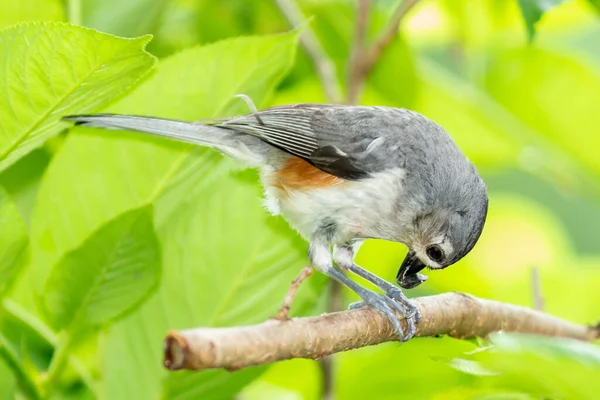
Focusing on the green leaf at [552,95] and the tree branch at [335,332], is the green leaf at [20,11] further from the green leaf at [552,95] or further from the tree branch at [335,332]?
the green leaf at [552,95]

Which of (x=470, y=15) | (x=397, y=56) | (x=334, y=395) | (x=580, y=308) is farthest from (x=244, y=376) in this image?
(x=470, y=15)

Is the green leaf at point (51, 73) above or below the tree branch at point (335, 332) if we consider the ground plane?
above

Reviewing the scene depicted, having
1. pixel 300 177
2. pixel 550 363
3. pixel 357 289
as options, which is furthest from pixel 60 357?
pixel 550 363

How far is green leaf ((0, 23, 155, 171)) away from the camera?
1.65 meters

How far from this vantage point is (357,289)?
8.16 ft

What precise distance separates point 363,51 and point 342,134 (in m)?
0.31

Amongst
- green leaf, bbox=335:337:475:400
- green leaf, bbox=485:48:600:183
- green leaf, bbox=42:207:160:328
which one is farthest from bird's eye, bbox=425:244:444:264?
green leaf, bbox=485:48:600:183

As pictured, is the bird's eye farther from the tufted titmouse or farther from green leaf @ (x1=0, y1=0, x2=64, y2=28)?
green leaf @ (x1=0, y1=0, x2=64, y2=28)

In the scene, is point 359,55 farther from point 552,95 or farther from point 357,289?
point 552,95

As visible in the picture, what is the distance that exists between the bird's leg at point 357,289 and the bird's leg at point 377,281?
0.02m

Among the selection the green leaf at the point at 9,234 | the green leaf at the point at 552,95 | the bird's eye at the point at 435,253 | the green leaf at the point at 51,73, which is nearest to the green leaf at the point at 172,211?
the green leaf at the point at 9,234

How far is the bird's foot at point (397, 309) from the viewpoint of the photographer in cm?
212

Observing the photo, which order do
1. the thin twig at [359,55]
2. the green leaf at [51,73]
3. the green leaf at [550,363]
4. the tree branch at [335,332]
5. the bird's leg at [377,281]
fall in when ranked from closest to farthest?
the green leaf at [550,363]
the tree branch at [335,332]
the green leaf at [51,73]
the bird's leg at [377,281]
the thin twig at [359,55]

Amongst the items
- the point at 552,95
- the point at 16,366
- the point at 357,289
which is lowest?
the point at 16,366
